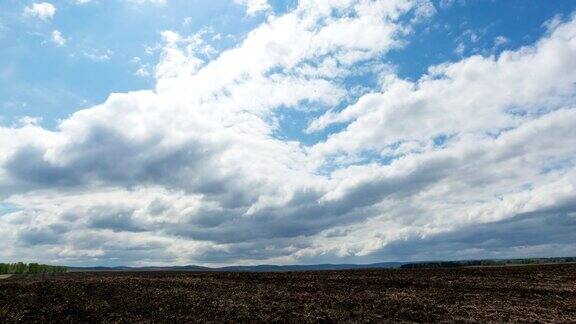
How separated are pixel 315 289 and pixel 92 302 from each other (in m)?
21.2

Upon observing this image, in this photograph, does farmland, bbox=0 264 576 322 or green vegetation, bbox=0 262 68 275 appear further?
green vegetation, bbox=0 262 68 275

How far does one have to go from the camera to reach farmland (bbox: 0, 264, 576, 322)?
33.9 metres

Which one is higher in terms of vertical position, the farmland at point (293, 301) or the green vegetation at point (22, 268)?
the green vegetation at point (22, 268)

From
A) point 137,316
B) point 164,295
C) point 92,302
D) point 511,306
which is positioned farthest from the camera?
point 164,295

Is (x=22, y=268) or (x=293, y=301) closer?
(x=293, y=301)

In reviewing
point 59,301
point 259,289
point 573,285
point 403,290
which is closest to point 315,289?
point 259,289

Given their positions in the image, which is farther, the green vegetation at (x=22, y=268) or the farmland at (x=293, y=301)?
the green vegetation at (x=22, y=268)

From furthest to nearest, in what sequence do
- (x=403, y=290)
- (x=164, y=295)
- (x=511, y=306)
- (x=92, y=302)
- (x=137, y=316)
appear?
(x=403, y=290), (x=164, y=295), (x=92, y=302), (x=511, y=306), (x=137, y=316)

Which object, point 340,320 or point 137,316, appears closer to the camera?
point 340,320

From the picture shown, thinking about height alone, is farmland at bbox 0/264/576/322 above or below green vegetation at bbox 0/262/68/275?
below

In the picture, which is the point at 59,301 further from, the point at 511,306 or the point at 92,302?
the point at 511,306

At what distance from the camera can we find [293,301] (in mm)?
40125

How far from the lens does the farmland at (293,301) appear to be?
33.9 meters

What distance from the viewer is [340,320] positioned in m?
32.4
